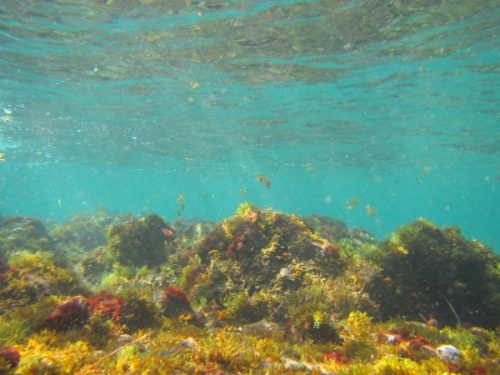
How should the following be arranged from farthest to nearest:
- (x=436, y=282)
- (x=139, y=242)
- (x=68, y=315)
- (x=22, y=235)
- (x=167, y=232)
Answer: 1. (x=22, y=235)
2. (x=167, y=232)
3. (x=139, y=242)
4. (x=436, y=282)
5. (x=68, y=315)

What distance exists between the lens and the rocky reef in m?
4.44

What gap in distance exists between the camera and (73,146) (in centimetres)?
4172

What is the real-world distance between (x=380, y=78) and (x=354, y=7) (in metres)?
7.68

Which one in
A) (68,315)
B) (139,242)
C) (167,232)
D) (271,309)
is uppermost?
(167,232)

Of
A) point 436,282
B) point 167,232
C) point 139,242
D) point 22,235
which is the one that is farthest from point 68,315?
point 22,235

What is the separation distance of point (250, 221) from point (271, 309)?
2.56 meters

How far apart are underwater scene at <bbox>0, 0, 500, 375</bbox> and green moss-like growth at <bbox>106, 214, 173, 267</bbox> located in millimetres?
61

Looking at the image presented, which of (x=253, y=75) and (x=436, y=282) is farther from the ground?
(x=253, y=75)

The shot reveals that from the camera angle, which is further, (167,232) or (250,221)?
Answer: (167,232)

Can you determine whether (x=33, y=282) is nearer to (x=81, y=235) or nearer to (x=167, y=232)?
(x=167, y=232)

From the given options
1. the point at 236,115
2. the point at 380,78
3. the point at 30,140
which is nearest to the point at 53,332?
the point at 380,78

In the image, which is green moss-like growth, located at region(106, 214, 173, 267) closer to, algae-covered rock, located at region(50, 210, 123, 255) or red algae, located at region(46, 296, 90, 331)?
red algae, located at region(46, 296, 90, 331)

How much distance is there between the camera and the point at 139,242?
13570 mm

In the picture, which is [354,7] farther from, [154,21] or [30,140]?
[30,140]
